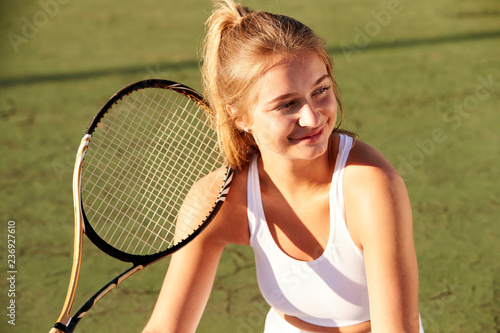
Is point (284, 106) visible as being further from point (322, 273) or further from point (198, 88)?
point (198, 88)

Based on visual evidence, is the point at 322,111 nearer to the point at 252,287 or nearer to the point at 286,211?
the point at 286,211

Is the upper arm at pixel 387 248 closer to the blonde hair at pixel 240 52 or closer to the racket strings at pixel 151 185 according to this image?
the blonde hair at pixel 240 52

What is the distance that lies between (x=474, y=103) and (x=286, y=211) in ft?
7.85

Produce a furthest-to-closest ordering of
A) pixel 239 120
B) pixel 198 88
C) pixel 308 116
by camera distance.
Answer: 1. pixel 198 88
2. pixel 239 120
3. pixel 308 116

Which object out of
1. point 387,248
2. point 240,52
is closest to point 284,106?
point 240,52

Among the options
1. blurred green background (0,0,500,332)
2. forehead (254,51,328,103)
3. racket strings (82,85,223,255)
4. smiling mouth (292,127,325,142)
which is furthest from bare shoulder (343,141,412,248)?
blurred green background (0,0,500,332)

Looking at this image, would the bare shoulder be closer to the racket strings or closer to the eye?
the eye

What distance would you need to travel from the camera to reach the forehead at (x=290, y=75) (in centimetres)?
164

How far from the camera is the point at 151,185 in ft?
10.6

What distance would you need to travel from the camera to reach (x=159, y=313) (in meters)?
1.88

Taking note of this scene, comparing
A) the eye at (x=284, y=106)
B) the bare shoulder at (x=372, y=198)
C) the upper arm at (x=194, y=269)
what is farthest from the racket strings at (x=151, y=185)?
the bare shoulder at (x=372, y=198)

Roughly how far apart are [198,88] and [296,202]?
2671 mm

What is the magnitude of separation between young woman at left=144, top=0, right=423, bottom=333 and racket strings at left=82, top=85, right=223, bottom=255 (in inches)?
4.3

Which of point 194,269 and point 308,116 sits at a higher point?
point 308,116
